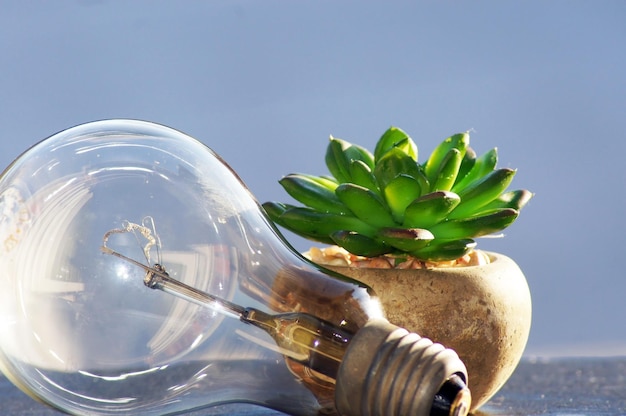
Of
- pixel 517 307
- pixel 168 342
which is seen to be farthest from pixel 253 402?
pixel 517 307

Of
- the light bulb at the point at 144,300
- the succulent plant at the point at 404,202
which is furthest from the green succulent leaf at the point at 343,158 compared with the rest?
the light bulb at the point at 144,300

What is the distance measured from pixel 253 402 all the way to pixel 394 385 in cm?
11

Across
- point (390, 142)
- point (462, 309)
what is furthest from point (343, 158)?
point (462, 309)

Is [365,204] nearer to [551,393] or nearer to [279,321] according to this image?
[279,321]

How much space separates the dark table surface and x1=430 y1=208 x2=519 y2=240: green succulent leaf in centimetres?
12

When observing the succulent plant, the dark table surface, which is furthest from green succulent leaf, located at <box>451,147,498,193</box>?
the dark table surface

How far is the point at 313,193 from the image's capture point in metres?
0.57

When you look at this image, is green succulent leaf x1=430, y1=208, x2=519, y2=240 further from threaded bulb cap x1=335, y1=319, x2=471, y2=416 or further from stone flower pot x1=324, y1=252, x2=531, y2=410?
threaded bulb cap x1=335, y1=319, x2=471, y2=416

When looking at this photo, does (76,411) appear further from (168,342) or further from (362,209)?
(362,209)

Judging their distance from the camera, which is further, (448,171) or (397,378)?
(448,171)

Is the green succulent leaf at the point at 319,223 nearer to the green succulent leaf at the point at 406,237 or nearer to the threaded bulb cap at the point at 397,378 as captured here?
the green succulent leaf at the point at 406,237

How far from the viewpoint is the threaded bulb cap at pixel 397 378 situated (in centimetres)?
38

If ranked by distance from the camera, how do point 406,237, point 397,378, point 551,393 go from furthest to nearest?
point 551,393, point 406,237, point 397,378

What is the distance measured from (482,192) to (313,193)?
11 centimetres
